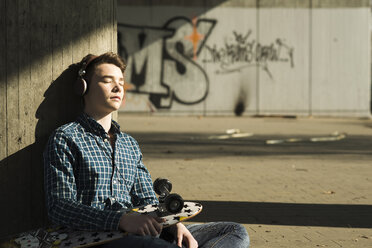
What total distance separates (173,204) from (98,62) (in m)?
0.90

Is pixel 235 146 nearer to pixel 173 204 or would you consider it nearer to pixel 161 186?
pixel 161 186

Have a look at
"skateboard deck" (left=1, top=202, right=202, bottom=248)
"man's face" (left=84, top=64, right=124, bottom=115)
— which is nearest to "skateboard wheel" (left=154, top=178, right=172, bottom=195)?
"skateboard deck" (left=1, top=202, right=202, bottom=248)

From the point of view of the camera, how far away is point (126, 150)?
3729mm

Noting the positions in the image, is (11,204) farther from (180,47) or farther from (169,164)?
(180,47)

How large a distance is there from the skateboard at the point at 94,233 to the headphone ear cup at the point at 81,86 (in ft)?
2.09

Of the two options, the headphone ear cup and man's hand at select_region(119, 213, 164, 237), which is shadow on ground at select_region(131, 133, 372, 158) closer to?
the headphone ear cup

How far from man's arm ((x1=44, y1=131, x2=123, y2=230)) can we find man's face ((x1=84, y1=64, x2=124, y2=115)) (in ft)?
0.87

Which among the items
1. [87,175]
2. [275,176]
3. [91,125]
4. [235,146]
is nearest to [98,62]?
[91,125]

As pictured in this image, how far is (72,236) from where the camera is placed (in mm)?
3352

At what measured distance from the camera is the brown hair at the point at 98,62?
369cm

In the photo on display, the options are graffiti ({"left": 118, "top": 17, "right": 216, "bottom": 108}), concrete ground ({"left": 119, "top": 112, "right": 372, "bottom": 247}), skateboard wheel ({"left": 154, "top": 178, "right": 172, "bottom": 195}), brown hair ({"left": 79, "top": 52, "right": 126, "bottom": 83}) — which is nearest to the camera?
skateboard wheel ({"left": 154, "top": 178, "right": 172, "bottom": 195})

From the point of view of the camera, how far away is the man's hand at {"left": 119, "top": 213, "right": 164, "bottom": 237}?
3197 millimetres

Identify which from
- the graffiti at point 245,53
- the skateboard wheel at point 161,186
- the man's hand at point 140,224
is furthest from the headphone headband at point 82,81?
the graffiti at point 245,53

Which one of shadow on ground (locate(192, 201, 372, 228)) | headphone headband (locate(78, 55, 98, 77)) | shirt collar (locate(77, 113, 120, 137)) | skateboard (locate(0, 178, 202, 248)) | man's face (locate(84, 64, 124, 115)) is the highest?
headphone headband (locate(78, 55, 98, 77))
